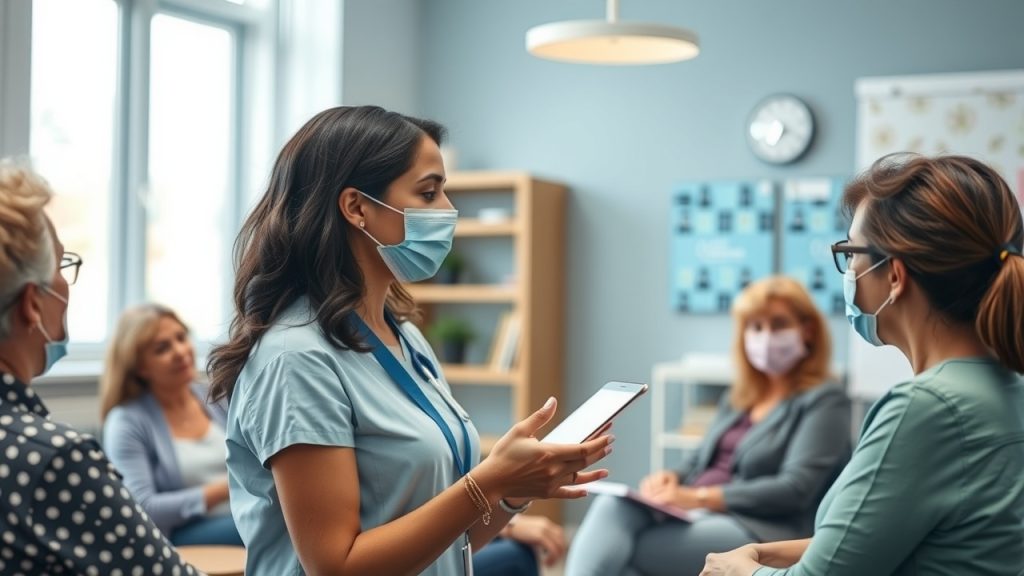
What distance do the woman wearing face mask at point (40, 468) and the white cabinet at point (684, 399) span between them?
136 inches

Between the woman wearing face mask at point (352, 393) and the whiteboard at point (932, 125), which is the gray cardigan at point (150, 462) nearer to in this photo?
the woman wearing face mask at point (352, 393)

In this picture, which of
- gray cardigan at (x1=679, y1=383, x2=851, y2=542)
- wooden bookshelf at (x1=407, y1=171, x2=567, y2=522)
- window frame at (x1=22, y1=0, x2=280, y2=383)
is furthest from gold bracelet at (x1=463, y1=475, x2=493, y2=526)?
wooden bookshelf at (x1=407, y1=171, x2=567, y2=522)

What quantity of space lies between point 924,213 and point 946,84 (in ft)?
10.8

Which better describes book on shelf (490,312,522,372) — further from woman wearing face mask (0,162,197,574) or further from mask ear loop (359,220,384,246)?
woman wearing face mask (0,162,197,574)

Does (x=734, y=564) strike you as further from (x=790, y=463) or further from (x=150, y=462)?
(x=150, y=462)

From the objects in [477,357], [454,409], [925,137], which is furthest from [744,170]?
[454,409]

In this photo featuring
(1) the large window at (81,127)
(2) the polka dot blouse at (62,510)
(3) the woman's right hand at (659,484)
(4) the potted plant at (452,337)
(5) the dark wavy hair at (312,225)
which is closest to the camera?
(2) the polka dot blouse at (62,510)

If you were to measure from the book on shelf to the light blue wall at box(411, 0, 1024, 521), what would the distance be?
325 mm

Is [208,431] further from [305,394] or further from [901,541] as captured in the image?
[901,541]

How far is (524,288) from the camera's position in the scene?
512 centimetres

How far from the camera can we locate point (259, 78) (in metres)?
5.24

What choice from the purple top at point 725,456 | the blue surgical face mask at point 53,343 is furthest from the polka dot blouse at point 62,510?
the purple top at point 725,456

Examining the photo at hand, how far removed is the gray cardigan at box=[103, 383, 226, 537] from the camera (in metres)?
3.46

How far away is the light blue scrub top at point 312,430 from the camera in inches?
62.6
